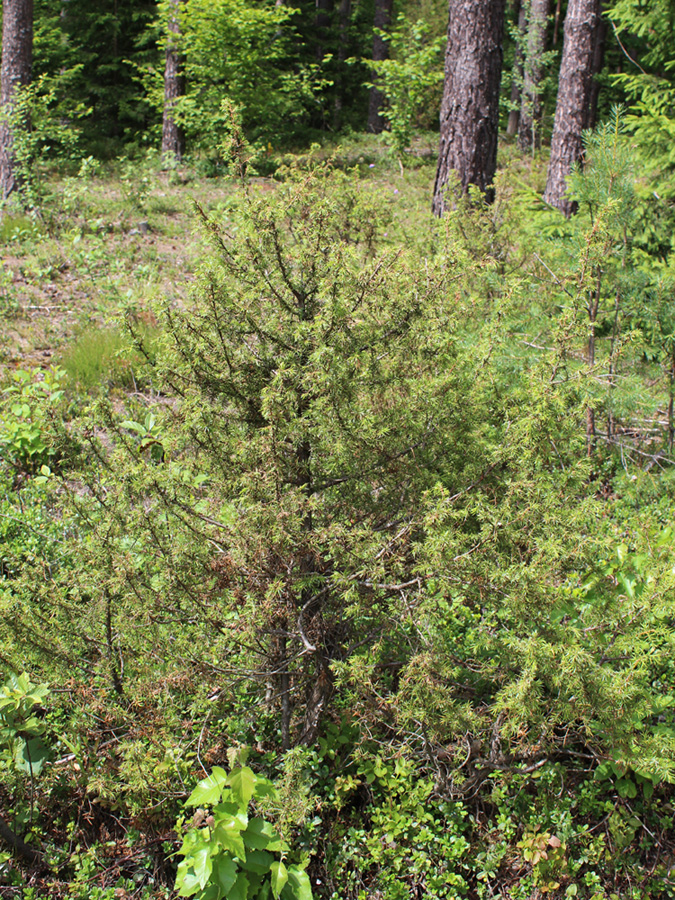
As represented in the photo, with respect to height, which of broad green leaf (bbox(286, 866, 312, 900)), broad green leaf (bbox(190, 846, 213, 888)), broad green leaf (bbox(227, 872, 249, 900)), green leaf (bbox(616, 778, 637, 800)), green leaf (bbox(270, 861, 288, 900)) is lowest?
broad green leaf (bbox(286, 866, 312, 900))

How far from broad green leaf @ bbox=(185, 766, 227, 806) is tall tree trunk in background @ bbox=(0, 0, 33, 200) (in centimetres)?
1023

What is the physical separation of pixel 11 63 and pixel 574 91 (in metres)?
8.10

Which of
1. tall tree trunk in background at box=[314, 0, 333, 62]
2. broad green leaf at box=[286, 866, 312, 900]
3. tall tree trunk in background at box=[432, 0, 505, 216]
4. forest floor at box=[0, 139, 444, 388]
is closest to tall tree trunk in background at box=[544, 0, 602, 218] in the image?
forest floor at box=[0, 139, 444, 388]

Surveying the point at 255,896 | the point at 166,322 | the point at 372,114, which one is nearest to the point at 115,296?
the point at 166,322

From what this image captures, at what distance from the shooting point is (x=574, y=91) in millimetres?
9297

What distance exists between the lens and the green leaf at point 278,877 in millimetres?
2305

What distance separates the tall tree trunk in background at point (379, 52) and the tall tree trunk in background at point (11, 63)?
10684 mm

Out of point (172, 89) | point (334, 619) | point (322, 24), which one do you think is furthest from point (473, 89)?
point (322, 24)

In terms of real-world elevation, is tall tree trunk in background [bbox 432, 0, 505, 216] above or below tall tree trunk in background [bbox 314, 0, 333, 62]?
below

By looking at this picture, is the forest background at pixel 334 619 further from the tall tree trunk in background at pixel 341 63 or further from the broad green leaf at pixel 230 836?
the tall tree trunk in background at pixel 341 63

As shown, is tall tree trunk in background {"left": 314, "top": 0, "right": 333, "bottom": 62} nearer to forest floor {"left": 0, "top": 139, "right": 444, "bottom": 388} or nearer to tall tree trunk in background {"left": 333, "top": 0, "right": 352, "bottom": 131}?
tall tree trunk in background {"left": 333, "top": 0, "right": 352, "bottom": 131}

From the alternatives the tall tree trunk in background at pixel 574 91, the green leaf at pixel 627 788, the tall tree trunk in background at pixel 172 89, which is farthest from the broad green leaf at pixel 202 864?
the tall tree trunk in background at pixel 172 89

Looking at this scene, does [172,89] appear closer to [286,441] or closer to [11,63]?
[11,63]

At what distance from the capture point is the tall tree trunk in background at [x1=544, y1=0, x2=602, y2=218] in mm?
9148
